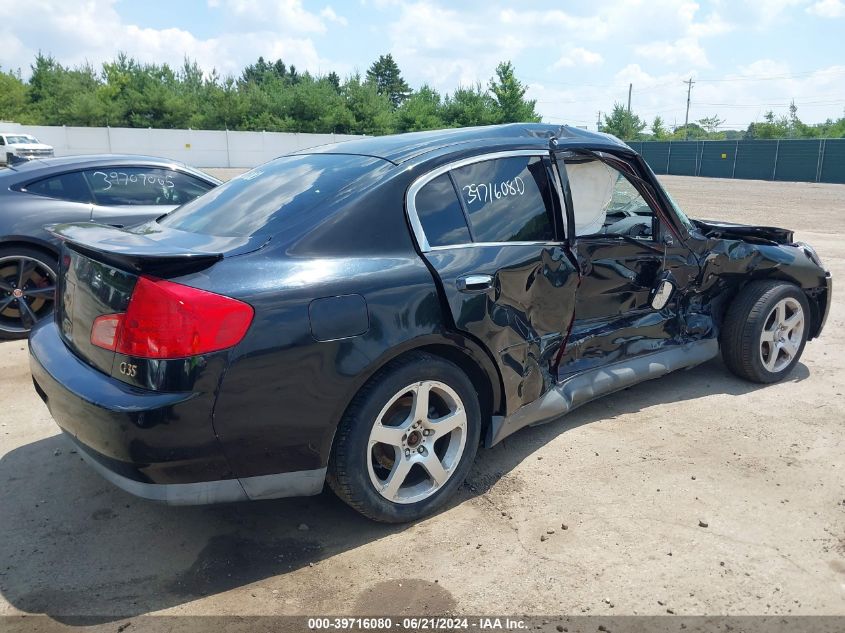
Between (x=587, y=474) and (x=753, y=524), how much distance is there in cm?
77

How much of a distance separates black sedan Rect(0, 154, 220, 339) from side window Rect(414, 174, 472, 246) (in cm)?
384

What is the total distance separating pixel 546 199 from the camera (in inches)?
135

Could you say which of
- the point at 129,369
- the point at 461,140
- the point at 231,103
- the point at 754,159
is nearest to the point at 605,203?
the point at 461,140

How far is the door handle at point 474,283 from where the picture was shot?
2.90m

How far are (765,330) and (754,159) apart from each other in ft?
141

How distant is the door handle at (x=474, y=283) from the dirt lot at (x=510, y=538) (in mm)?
1010

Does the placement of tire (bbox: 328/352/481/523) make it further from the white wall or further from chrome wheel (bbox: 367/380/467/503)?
the white wall

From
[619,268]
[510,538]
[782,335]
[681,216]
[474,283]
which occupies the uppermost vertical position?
[681,216]

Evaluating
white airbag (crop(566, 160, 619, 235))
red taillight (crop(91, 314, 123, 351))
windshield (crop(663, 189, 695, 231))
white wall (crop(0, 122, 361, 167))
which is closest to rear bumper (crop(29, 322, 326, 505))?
red taillight (crop(91, 314, 123, 351))

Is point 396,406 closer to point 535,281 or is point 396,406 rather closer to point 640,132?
point 535,281

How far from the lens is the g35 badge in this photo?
2371 mm

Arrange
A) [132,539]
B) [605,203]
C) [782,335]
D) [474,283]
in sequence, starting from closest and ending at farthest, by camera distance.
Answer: [132,539] < [474,283] < [605,203] < [782,335]

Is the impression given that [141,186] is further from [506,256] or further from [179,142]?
[179,142]

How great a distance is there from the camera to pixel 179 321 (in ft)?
7.53
